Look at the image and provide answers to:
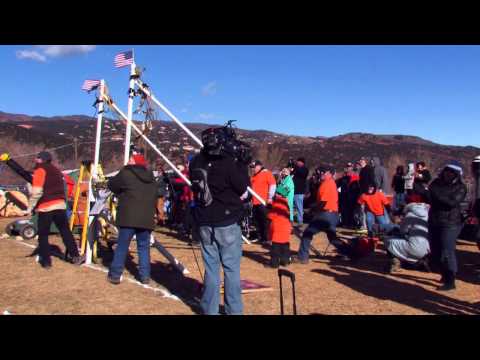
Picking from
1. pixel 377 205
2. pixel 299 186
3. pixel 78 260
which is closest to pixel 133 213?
pixel 78 260

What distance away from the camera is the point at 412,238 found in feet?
25.7

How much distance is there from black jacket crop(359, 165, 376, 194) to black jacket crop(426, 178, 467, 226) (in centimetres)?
501

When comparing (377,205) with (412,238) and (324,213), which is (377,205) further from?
(412,238)

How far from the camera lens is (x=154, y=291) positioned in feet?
22.3

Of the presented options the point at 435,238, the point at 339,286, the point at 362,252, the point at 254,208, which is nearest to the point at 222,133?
the point at 339,286

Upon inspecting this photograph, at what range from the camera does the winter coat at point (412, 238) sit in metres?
7.79

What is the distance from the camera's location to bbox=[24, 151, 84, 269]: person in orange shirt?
793cm

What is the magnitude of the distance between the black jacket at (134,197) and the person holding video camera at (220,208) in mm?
1872

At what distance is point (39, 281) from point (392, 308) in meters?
4.82

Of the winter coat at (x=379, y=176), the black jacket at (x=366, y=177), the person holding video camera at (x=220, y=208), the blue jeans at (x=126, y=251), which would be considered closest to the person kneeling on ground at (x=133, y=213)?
the blue jeans at (x=126, y=251)

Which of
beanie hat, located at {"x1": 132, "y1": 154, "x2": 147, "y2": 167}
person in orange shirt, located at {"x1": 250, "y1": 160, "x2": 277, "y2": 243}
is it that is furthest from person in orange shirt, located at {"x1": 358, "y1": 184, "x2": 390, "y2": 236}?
beanie hat, located at {"x1": 132, "y1": 154, "x2": 147, "y2": 167}

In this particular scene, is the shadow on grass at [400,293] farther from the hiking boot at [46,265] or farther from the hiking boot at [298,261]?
the hiking boot at [46,265]

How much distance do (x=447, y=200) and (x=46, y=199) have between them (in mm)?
5994
